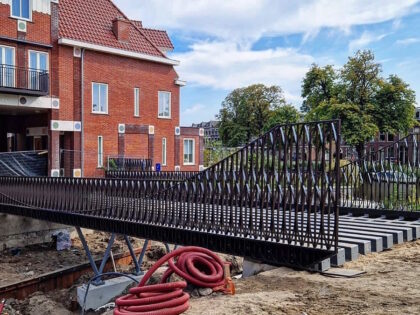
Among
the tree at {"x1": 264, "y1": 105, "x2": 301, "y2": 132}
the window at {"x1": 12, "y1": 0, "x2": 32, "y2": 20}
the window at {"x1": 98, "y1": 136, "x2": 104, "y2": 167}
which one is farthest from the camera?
the tree at {"x1": 264, "y1": 105, "x2": 301, "y2": 132}

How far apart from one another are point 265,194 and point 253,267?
136 centimetres

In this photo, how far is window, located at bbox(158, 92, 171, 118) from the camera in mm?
27811

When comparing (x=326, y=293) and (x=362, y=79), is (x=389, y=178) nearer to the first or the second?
(x=326, y=293)

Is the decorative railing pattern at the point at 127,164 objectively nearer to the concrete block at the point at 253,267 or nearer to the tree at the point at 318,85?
the concrete block at the point at 253,267

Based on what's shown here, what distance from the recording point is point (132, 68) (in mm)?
26203

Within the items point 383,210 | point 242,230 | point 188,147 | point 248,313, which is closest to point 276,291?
point 248,313

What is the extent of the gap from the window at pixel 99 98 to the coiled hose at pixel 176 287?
19396 millimetres

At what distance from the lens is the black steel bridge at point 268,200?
6.27 m

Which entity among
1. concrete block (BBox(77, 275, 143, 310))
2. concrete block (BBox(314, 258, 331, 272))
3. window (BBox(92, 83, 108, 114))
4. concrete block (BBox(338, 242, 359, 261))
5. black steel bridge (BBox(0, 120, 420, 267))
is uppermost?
window (BBox(92, 83, 108, 114))

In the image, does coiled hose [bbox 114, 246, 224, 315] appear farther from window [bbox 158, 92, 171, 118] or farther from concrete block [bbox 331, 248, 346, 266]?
window [bbox 158, 92, 171, 118]

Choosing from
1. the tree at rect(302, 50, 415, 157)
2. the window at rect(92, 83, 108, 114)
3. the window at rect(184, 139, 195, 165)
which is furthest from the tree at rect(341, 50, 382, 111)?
the window at rect(92, 83, 108, 114)

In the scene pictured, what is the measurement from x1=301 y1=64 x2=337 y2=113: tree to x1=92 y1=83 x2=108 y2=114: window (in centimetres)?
2241

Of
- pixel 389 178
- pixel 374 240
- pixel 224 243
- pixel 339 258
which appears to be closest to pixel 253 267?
pixel 224 243

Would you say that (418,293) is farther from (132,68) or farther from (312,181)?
(132,68)
